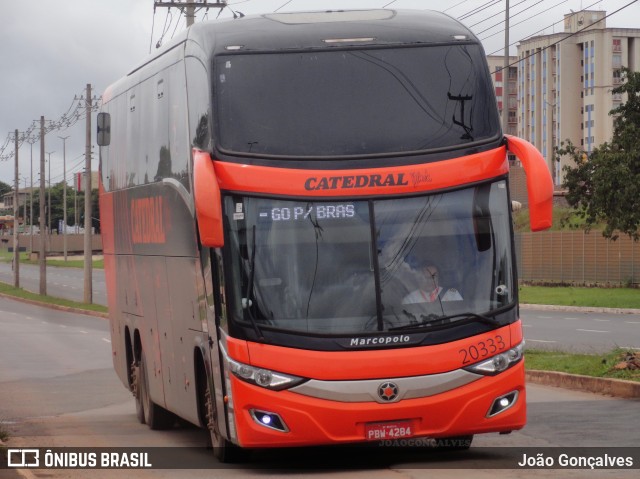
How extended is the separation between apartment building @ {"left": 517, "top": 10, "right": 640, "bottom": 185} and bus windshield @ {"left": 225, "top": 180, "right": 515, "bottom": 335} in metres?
132

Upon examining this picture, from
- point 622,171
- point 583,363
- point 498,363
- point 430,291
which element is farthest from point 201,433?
point 622,171

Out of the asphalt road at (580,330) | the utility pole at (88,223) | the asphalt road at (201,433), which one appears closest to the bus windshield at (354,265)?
the asphalt road at (201,433)

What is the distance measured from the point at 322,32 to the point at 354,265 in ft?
6.65

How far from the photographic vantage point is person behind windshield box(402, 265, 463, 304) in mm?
10695

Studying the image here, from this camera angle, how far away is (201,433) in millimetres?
15125

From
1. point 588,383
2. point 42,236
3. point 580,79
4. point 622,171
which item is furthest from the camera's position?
point 580,79

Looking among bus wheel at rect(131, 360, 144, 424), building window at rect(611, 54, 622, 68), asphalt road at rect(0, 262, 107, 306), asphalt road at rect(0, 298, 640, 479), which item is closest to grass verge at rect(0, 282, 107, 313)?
asphalt road at rect(0, 262, 107, 306)

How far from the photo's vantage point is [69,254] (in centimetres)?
15800

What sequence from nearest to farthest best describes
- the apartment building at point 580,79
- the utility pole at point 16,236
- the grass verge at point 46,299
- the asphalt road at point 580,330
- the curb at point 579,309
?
1. the asphalt road at point 580,330
2. the curb at point 579,309
3. the grass verge at point 46,299
4. the utility pole at point 16,236
5. the apartment building at point 580,79

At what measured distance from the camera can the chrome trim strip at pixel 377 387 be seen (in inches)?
407

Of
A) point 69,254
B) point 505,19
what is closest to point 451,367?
point 505,19

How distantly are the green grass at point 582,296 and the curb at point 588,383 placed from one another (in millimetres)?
23968

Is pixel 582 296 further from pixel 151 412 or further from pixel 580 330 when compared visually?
pixel 151 412

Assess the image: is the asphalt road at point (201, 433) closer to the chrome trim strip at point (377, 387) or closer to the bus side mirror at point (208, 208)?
the chrome trim strip at point (377, 387)
